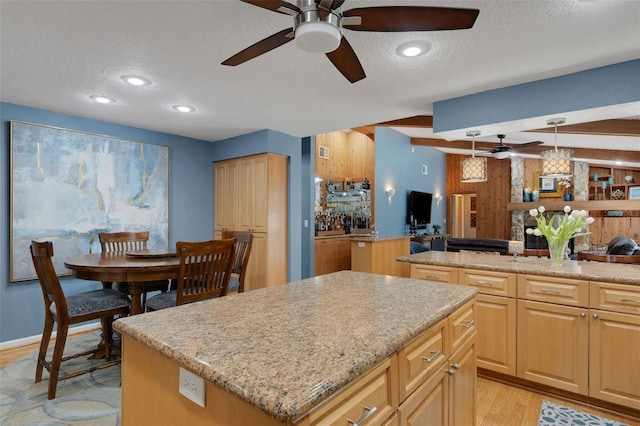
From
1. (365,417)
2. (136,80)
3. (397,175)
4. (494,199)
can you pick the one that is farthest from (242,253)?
(494,199)

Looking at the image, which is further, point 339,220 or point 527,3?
point 339,220

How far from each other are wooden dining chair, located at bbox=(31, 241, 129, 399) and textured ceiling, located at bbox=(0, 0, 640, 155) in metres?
1.41

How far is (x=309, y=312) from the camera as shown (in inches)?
51.5

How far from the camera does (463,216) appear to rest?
12219mm

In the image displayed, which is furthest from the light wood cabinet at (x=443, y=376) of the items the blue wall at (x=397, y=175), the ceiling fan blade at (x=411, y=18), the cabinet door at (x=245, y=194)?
the blue wall at (x=397, y=175)

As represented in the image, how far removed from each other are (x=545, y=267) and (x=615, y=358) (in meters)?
0.68

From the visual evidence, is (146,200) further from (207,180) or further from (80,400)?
(80,400)

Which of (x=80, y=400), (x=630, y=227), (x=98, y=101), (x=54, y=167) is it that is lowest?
(x=80, y=400)

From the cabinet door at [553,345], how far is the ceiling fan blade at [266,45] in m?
2.43

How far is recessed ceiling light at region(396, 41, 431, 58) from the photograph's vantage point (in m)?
2.24

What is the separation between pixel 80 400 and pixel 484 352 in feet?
9.92

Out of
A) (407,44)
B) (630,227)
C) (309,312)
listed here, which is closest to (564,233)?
(407,44)

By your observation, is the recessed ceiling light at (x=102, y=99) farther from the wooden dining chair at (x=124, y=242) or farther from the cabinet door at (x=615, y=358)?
the cabinet door at (x=615, y=358)

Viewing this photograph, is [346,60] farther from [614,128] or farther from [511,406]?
[614,128]
